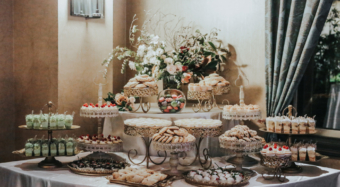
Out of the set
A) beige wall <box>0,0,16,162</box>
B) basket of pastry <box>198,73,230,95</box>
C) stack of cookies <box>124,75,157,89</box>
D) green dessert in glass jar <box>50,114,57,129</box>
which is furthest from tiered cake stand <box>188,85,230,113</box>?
beige wall <box>0,0,16,162</box>

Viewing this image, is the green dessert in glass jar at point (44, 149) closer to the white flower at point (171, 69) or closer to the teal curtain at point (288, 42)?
the white flower at point (171, 69)

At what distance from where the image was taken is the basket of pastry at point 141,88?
4.04 meters

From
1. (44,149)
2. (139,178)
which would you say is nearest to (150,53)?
(44,149)

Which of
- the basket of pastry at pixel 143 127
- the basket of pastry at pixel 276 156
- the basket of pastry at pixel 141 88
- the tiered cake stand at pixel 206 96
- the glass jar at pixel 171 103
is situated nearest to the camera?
the basket of pastry at pixel 276 156

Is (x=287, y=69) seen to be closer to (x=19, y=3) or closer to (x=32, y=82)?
(x=32, y=82)

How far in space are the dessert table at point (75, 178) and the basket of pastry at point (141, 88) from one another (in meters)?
0.78

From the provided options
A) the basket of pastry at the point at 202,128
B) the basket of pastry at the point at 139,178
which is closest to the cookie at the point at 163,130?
the basket of pastry at the point at 202,128

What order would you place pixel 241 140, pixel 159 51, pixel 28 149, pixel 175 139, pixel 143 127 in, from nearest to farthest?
pixel 175 139
pixel 241 140
pixel 143 127
pixel 28 149
pixel 159 51

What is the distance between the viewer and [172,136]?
3318mm

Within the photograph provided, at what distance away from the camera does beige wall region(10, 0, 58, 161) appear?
499 centimetres

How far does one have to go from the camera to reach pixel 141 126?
353 centimetres

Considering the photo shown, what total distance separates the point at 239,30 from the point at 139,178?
2.62 metres

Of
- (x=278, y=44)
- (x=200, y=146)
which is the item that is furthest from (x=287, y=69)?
(x=200, y=146)

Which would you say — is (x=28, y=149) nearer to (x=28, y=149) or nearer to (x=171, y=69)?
(x=28, y=149)
